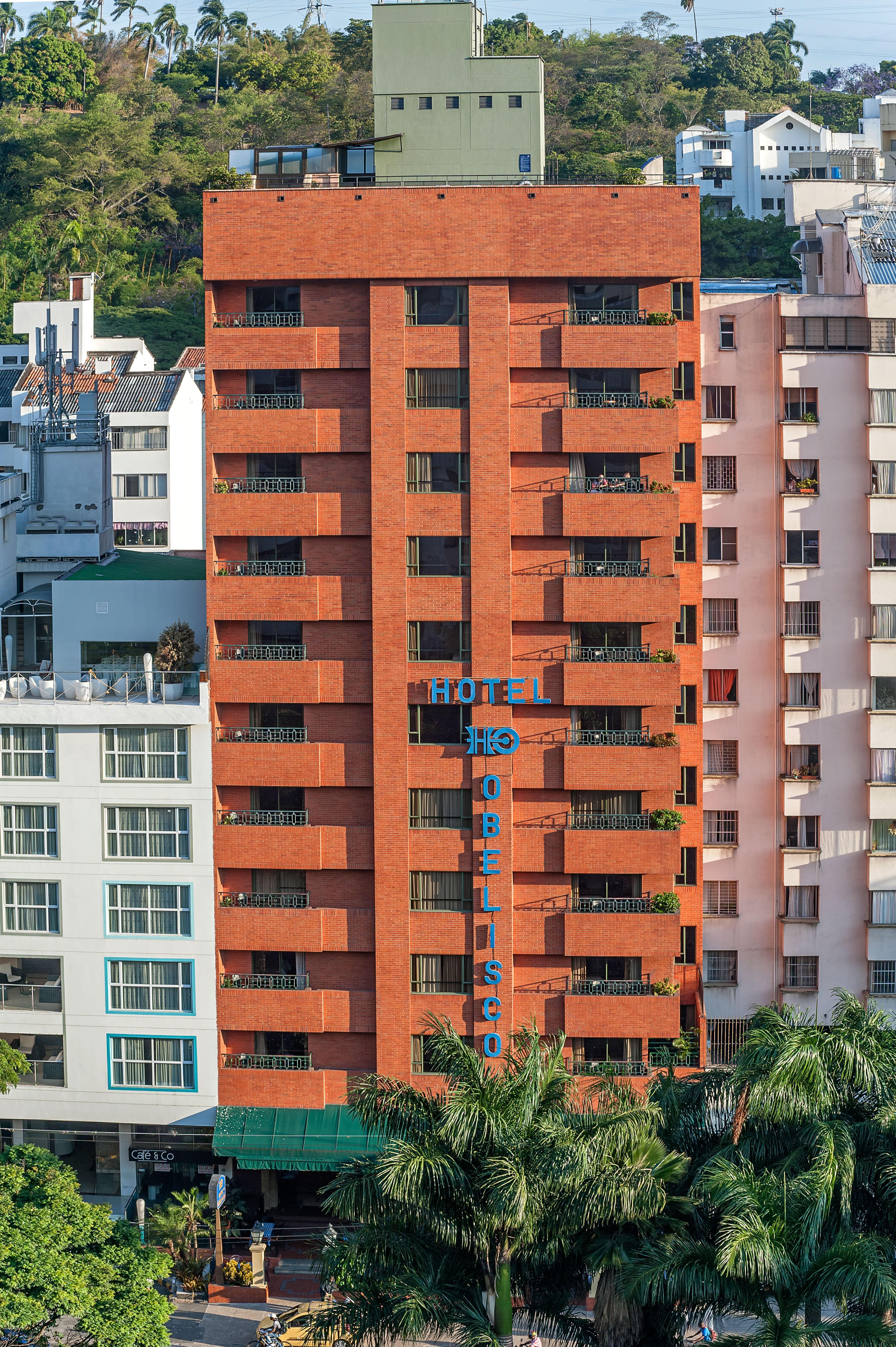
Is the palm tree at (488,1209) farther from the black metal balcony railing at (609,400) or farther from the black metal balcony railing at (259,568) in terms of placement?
the black metal balcony railing at (609,400)

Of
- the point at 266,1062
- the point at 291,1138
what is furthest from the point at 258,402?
the point at 291,1138

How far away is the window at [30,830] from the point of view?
5938 cm

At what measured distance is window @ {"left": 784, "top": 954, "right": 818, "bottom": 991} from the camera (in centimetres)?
6488

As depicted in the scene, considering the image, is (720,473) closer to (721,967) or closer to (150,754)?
(721,967)

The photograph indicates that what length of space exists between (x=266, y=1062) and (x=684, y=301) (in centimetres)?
3003

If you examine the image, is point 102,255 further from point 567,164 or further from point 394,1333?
point 394,1333

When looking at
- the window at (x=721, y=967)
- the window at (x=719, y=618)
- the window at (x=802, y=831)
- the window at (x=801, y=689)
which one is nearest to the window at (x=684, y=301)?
the window at (x=719, y=618)

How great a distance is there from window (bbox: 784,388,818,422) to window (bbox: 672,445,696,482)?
5.21m

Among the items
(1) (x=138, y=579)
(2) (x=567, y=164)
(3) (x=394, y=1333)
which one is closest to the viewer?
(3) (x=394, y=1333)

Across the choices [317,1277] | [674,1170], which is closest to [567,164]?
[317,1277]

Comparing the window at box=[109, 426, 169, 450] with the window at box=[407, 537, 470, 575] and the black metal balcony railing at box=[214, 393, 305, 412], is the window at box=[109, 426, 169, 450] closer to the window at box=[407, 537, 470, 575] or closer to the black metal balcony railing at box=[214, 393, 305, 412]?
the black metal balcony railing at box=[214, 393, 305, 412]

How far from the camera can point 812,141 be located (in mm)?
152625

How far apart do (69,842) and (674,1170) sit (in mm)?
27005

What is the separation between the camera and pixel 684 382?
6109 centimetres
